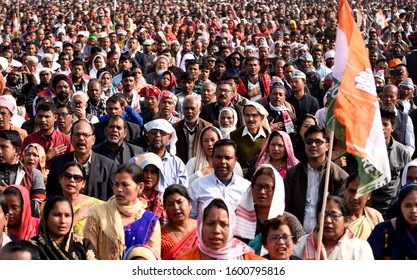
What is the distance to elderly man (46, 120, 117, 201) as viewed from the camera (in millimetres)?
7316

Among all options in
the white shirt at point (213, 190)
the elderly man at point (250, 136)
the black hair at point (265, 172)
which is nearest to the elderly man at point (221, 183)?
the white shirt at point (213, 190)

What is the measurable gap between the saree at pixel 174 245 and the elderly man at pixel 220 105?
140 inches

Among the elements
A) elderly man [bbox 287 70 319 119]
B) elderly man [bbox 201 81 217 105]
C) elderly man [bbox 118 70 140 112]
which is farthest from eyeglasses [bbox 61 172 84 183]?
elderly man [bbox 287 70 319 119]

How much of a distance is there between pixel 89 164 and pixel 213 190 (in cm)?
109

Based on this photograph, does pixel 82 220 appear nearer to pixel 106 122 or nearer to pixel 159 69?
pixel 106 122

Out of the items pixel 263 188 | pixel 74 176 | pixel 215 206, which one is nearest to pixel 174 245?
pixel 263 188

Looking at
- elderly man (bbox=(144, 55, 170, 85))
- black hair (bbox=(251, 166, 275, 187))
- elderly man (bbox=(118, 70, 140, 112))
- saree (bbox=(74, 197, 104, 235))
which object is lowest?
saree (bbox=(74, 197, 104, 235))

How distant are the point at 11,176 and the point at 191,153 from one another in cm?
230

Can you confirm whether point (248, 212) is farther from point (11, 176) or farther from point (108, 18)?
point (108, 18)

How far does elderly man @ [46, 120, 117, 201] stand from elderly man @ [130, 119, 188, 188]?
471 mm

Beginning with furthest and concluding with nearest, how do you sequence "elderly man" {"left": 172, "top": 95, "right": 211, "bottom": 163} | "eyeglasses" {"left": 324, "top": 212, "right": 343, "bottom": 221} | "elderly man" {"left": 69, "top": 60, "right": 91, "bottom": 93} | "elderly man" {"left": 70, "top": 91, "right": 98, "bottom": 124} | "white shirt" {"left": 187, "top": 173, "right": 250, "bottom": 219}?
"elderly man" {"left": 69, "top": 60, "right": 91, "bottom": 93} < "elderly man" {"left": 70, "top": 91, "right": 98, "bottom": 124} < "elderly man" {"left": 172, "top": 95, "right": 211, "bottom": 163} < "white shirt" {"left": 187, "top": 173, "right": 250, "bottom": 219} < "eyeglasses" {"left": 324, "top": 212, "right": 343, "bottom": 221}

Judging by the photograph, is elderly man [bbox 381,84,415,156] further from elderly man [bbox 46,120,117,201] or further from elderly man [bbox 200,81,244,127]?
elderly man [bbox 46,120,117,201]

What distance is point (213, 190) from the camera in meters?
7.00

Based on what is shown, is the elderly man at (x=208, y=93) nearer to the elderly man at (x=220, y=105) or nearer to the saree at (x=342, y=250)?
the elderly man at (x=220, y=105)
